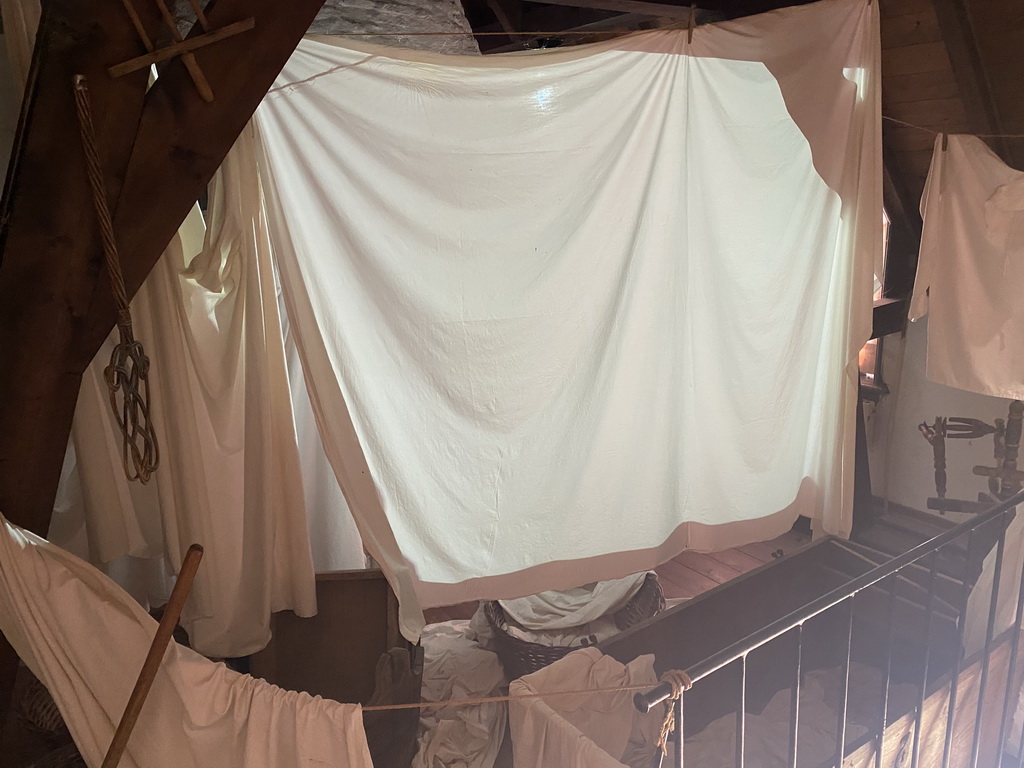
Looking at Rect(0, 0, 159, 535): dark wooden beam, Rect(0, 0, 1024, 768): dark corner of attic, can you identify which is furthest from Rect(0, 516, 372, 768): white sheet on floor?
Rect(0, 0, 159, 535): dark wooden beam

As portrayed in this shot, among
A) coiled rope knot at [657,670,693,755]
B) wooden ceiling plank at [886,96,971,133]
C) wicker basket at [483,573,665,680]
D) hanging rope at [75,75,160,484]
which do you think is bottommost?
wicker basket at [483,573,665,680]

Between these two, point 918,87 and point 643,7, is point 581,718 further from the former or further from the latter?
point 918,87

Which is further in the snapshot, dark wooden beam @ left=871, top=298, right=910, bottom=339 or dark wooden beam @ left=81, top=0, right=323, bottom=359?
dark wooden beam @ left=871, top=298, right=910, bottom=339

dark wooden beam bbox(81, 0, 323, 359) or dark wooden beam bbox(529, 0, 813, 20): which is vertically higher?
dark wooden beam bbox(529, 0, 813, 20)

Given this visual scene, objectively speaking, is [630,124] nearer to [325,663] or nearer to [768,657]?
[325,663]

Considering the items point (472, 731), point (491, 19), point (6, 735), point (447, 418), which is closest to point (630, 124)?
point (447, 418)

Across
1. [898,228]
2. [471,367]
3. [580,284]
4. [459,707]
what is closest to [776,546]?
[898,228]

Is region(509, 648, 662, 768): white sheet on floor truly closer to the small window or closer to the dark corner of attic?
the dark corner of attic

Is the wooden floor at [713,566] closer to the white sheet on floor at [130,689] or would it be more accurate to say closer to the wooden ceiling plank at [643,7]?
the wooden ceiling plank at [643,7]

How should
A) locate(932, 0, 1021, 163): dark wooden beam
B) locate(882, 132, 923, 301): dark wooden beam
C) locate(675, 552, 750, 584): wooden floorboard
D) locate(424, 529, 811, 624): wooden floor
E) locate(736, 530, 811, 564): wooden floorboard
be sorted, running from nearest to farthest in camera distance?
1. locate(932, 0, 1021, 163): dark wooden beam
2. locate(882, 132, 923, 301): dark wooden beam
3. locate(424, 529, 811, 624): wooden floor
4. locate(675, 552, 750, 584): wooden floorboard
5. locate(736, 530, 811, 564): wooden floorboard

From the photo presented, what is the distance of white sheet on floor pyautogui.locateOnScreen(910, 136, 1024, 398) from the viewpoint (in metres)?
2.20

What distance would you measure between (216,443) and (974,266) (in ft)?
7.25

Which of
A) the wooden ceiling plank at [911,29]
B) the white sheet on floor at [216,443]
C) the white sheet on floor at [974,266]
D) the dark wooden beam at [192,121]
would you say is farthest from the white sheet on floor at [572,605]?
the wooden ceiling plank at [911,29]

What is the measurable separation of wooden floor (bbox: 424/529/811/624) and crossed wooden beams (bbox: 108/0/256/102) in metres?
2.23
